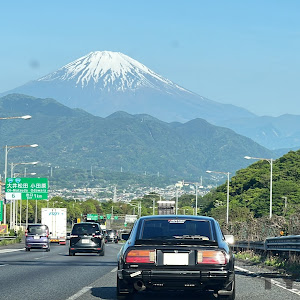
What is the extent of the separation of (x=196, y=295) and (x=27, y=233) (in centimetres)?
3188

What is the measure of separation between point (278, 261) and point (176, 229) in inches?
503

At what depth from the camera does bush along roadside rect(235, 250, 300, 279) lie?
23091 mm

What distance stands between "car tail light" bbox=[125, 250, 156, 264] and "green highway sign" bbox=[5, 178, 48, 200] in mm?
63010

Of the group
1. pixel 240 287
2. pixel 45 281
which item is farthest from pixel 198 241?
pixel 45 281

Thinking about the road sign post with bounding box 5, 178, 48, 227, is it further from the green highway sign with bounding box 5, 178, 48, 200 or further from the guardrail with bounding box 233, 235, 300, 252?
the guardrail with bounding box 233, 235, 300, 252

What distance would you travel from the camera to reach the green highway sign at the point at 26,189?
→ 7575cm

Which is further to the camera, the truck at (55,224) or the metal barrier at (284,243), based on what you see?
the truck at (55,224)

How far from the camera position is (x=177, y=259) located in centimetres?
1318

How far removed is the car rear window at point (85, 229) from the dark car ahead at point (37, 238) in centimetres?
758

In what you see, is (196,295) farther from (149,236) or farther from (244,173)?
(244,173)

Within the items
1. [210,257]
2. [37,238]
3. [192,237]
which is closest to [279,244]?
[192,237]

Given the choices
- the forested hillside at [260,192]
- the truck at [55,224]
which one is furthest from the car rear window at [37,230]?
the forested hillside at [260,192]

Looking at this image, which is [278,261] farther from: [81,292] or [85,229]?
[85,229]

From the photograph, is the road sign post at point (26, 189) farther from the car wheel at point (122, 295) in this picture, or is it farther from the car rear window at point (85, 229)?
the car wheel at point (122, 295)
